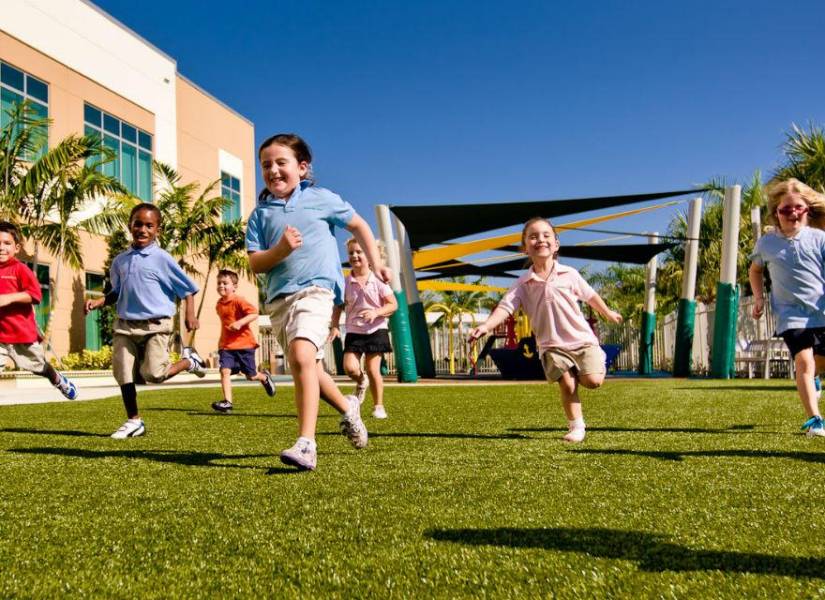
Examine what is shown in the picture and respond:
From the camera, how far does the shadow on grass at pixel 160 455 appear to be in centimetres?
407

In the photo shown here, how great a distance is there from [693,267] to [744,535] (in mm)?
15854

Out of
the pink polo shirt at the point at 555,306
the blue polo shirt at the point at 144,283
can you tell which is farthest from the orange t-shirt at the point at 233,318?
the pink polo shirt at the point at 555,306

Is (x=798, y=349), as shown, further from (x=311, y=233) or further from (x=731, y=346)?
(x=731, y=346)

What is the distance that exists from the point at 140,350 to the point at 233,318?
3.00 m

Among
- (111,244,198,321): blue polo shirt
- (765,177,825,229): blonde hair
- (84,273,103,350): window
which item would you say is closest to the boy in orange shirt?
(111,244,198,321): blue polo shirt

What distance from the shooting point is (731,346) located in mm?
14977

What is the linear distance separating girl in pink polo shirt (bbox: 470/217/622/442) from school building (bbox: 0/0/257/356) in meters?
15.8

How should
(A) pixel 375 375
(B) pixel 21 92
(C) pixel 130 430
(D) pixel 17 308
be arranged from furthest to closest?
(B) pixel 21 92, (A) pixel 375 375, (D) pixel 17 308, (C) pixel 130 430

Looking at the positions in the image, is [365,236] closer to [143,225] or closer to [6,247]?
[143,225]

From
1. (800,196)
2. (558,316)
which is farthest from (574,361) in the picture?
(800,196)

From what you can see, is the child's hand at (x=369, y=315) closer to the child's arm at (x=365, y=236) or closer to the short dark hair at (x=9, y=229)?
the child's arm at (x=365, y=236)

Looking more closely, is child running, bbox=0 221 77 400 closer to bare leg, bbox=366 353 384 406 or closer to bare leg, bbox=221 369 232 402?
bare leg, bbox=221 369 232 402

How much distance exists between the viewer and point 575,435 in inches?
191

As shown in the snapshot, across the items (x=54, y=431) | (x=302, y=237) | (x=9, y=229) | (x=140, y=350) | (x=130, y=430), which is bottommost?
(x=54, y=431)
